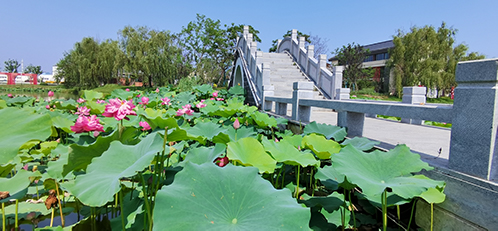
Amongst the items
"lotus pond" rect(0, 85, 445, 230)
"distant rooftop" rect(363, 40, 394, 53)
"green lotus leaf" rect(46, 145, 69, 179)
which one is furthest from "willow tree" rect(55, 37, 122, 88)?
"distant rooftop" rect(363, 40, 394, 53)

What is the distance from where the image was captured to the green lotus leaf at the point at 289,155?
1.75 m

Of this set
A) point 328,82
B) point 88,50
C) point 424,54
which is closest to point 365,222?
point 328,82

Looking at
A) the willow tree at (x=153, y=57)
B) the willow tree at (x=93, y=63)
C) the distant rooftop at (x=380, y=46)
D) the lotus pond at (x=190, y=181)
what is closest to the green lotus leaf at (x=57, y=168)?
the lotus pond at (x=190, y=181)

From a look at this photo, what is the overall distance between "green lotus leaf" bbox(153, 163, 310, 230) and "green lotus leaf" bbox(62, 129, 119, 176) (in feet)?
1.75

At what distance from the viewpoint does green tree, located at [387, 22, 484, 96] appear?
1973 cm

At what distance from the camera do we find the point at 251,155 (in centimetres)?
184

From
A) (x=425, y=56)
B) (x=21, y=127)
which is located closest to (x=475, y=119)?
(x=21, y=127)

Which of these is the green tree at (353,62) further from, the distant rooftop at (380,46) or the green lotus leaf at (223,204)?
the green lotus leaf at (223,204)

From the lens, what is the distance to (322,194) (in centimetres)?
246

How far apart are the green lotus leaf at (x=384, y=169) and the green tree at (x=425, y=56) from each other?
21.2 meters

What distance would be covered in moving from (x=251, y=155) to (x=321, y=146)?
693 mm

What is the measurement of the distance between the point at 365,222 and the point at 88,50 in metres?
28.4

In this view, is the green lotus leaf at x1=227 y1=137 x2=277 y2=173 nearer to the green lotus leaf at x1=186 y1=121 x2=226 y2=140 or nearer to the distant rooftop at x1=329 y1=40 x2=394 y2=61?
the green lotus leaf at x1=186 y1=121 x2=226 y2=140

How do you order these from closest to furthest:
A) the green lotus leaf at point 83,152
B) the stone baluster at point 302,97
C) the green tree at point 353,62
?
the green lotus leaf at point 83,152
the stone baluster at point 302,97
the green tree at point 353,62
